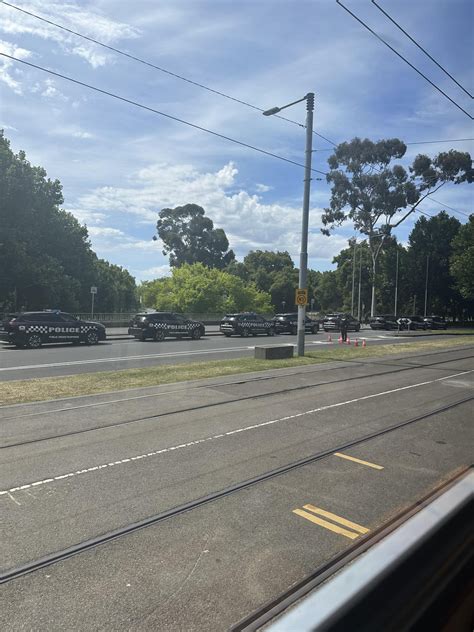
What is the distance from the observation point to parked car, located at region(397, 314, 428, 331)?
47406 mm

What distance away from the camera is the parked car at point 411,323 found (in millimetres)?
47406

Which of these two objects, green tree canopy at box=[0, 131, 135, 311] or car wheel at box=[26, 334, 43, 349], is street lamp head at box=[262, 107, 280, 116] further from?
green tree canopy at box=[0, 131, 135, 311]

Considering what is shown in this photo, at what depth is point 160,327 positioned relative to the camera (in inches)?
1099

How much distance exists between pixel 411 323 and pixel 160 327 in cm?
3026

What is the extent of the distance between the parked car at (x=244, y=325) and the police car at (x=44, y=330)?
34.0 ft

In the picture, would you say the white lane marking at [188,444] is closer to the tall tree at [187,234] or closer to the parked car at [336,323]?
the parked car at [336,323]

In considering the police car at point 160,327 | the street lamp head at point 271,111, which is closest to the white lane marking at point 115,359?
the police car at point 160,327

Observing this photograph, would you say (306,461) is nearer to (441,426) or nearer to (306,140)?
(441,426)

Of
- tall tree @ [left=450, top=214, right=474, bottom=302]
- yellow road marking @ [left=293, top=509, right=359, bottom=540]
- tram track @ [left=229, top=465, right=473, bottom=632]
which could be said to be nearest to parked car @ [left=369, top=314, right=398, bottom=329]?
tall tree @ [left=450, top=214, right=474, bottom=302]

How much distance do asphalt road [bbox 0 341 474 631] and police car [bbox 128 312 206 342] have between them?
57.2 ft

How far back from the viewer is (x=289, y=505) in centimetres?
480

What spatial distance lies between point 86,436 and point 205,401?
9.94 ft

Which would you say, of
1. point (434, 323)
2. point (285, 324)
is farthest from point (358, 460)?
point (434, 323)

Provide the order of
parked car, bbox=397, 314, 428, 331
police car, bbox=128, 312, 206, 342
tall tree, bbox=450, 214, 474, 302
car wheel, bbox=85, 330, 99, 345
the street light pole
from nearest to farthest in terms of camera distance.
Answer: the street light pole < car wheel, bbox=85, 330, 99, 345 < police car, bbox=128, 312, 206, 342 < parked car, bbox=397, 314, 428, 331 < tall tree, bbox=450, 214, 474, 302
